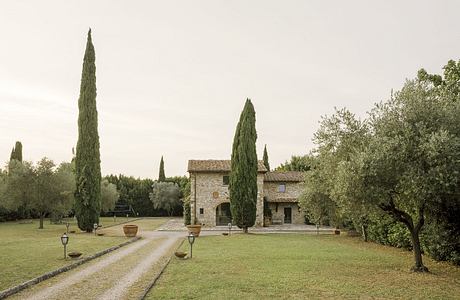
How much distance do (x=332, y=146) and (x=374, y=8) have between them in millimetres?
5255

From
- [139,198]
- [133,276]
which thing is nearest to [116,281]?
[133,276]

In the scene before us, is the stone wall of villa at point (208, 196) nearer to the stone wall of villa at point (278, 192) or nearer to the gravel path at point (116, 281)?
the stone wall of villa at point (278, 192)

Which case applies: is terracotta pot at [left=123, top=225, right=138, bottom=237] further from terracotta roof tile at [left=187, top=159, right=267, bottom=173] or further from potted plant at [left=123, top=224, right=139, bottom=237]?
terracotta roof tile at [left=187, top=159, right=267, bottom=173]

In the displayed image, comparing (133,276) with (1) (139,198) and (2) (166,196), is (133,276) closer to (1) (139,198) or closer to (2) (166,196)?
(2) (166,196)

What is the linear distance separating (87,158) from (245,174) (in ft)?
39.0

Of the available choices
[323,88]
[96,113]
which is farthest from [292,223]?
[323,88]

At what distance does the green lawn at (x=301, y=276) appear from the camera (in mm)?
10922

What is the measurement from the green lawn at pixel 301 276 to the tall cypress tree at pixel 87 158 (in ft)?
49.5

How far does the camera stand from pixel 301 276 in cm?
1329

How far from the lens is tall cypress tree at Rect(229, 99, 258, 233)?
32594mm

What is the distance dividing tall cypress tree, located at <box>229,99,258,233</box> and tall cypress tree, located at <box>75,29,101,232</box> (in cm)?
1035

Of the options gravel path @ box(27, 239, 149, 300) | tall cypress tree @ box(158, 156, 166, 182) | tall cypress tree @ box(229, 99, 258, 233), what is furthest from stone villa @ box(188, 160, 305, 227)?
tall cypress tree @ box(158, 156, 166, 182)

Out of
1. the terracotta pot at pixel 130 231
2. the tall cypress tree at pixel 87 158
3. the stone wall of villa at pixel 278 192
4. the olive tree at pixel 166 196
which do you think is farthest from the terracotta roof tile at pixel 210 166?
the olive tree at pixel 166 196

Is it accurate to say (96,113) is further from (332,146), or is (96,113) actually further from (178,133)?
(332,146)
